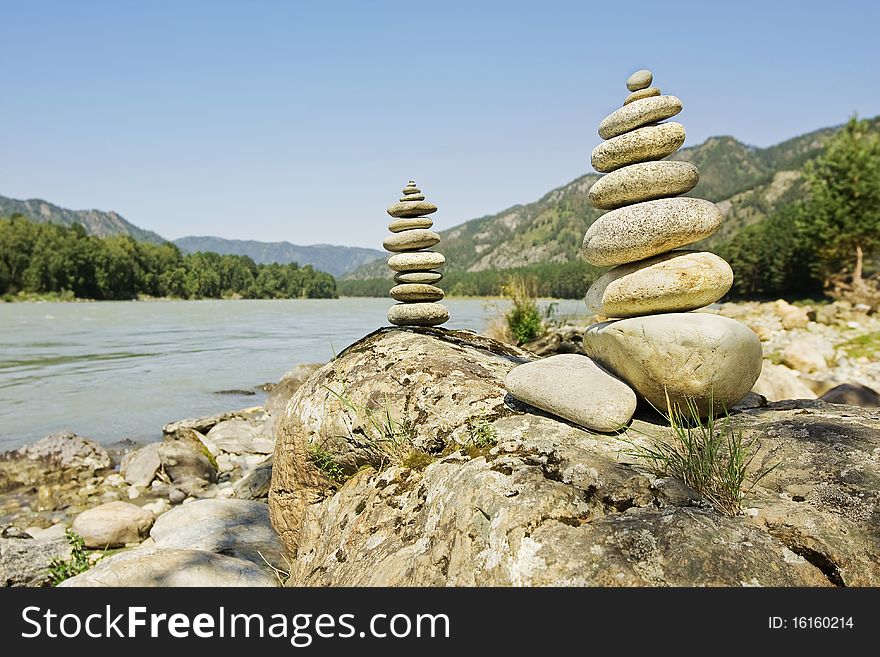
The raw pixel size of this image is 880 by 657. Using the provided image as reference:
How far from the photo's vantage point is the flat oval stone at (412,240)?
6.35m

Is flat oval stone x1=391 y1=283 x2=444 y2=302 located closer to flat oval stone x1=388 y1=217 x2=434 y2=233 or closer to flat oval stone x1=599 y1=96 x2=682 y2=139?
flat oval stone x1=388 y1=217 x2=434 y2=233

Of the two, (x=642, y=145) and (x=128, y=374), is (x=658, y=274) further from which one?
(x=128, y=374)

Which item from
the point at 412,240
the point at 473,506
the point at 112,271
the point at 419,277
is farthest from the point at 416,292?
the point at 112,271

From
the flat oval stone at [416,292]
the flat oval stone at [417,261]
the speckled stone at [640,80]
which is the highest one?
the speckled stone at [640,80]

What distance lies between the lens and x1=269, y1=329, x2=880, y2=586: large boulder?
8.21 feet

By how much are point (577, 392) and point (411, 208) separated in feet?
11.4

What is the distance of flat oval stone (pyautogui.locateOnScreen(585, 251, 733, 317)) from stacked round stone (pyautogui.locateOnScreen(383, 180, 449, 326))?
95.3 inches

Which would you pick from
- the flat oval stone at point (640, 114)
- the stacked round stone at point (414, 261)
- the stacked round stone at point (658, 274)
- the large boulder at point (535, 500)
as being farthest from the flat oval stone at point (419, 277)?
the flat oval stone at point (640, 114)

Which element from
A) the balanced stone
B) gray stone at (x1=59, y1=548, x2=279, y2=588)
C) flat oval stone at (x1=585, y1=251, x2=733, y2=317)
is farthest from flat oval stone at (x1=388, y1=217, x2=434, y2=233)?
gray stone at (x1=59, y1=548, x2=279, y2=588)

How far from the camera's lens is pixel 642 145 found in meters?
4.32

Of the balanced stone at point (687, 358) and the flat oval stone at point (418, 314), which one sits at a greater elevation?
the flat oval stone at point (418, 314)

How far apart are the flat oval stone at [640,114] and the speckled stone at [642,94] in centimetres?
8

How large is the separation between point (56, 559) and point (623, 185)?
686 centimetres

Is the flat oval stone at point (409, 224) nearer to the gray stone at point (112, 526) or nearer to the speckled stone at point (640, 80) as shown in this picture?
the speckled stone at point (640, 80)
